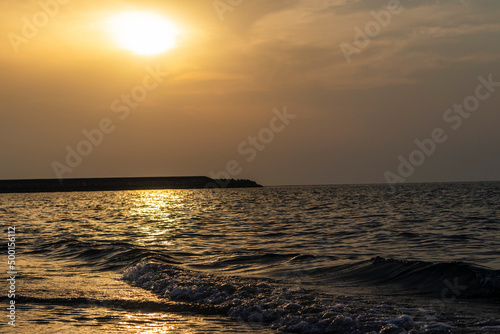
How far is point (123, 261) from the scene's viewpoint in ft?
61.6

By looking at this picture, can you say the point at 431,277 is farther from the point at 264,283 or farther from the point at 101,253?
the point at 101,253

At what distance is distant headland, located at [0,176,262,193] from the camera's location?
491ft

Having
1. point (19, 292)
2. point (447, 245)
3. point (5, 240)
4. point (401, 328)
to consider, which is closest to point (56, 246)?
point (5, 240)

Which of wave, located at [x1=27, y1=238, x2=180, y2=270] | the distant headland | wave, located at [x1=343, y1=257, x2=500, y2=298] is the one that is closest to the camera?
wave, located at [x1=343, y1=257, x2=500, y2=298]

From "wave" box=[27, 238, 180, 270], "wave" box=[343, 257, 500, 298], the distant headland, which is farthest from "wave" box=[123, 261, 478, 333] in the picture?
the distant headland

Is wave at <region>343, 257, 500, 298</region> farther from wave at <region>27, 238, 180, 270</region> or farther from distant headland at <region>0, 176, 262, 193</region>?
distant headland at <region>0, 176, 262, 193</region>

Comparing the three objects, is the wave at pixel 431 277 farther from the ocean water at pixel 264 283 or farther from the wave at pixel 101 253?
the wave at pixel 101 253

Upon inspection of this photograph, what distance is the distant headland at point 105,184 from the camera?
150m

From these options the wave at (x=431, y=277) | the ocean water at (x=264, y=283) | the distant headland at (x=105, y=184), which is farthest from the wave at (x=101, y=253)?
the distant headland at (x=105, y=184)

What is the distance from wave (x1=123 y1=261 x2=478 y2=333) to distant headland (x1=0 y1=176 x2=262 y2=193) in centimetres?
14761

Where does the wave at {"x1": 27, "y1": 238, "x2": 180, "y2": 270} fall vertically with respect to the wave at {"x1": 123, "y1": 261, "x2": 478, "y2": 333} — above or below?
below

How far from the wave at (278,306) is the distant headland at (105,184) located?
14761cm

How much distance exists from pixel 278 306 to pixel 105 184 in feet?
548

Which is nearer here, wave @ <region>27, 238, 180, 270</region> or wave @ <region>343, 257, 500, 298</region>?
wave @ <region>343, 257, 500, 298</region>
